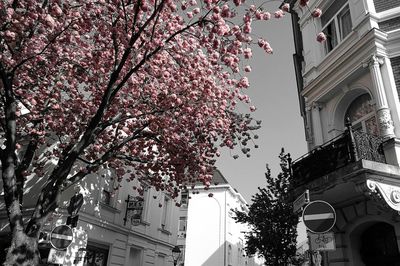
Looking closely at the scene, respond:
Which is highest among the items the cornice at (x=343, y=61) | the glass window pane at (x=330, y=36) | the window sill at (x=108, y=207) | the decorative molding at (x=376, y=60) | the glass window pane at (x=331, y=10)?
the glass window pane at (x=331, y=10)

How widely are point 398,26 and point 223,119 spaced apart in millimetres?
5785

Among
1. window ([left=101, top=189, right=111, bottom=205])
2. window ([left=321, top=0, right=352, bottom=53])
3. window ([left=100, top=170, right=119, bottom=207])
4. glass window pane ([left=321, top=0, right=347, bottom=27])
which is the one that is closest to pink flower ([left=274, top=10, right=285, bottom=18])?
window ([left=321, top=0, right=352, bottom=53])

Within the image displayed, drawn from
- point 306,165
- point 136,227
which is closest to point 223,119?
point 306,165

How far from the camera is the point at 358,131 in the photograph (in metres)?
8.33

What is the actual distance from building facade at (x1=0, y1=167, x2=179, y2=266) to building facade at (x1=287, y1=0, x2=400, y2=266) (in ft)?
24.2

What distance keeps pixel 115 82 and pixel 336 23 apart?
8054 mm

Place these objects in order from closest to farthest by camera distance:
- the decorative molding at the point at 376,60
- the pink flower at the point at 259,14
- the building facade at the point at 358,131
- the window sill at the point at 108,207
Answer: the pink flower at the point at 259,14 → the building facade at the point at 358,131 → the decorative molding at the point at 376,60 → the window sill at the point at 108,207

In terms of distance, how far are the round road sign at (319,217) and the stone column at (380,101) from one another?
3830mm

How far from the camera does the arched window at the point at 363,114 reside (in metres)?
9.20

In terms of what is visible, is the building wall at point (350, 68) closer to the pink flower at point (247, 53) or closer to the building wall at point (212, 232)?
the pink flower at point (247, 53)

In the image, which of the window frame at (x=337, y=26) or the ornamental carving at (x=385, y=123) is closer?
the ornamental carving at (x=385, y=123)

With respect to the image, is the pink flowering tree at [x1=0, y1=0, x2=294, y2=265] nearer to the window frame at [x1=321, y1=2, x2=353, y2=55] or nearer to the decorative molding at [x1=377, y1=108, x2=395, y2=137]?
the decorative molding at [x1=377, y1=108, x2=395, y2=137]

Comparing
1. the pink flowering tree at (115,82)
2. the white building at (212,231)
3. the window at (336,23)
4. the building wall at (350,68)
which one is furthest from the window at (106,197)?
the white building at (212,231)

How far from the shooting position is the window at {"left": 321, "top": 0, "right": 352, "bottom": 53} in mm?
11031
